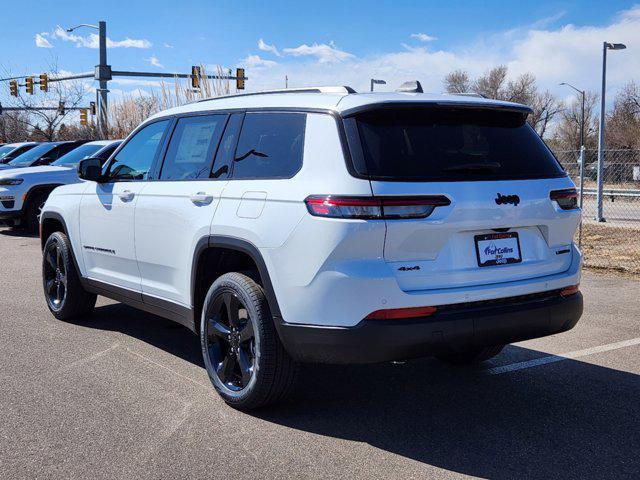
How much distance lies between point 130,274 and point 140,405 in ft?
4.43

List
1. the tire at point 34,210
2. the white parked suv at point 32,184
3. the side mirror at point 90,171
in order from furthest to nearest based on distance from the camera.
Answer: the tire at point 34,210, the white parked suv at point 32,184, the side mirror at point 90,171

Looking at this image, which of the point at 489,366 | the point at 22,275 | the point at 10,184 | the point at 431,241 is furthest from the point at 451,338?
the point at 10,184

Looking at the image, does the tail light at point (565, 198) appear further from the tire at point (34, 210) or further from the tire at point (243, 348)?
the tire at point (34, 210)

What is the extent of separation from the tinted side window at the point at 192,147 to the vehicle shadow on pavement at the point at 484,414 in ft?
4.60

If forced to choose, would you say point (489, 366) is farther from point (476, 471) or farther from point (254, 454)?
point (254, 454)

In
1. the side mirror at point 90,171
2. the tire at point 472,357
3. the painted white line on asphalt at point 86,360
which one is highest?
the side mirror at point 90,171

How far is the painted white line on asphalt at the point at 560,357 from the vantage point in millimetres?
5184

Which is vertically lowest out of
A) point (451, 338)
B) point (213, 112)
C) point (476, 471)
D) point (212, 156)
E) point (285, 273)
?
point (476, 471)

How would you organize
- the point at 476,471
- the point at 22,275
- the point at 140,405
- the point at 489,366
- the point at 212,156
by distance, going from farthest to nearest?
the point at 22,275
the point at 489,366
the point at 212,156
the point at 140,405
the point at 476,471

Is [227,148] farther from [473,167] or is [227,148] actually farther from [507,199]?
[507,199]

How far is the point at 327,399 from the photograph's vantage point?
14.8ft

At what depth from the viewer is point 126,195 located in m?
5.40

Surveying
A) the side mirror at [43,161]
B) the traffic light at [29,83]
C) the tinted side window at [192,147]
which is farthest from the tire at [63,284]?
the traffic light at [29,83]

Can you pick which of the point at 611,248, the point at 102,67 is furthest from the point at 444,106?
the point at 102,67
